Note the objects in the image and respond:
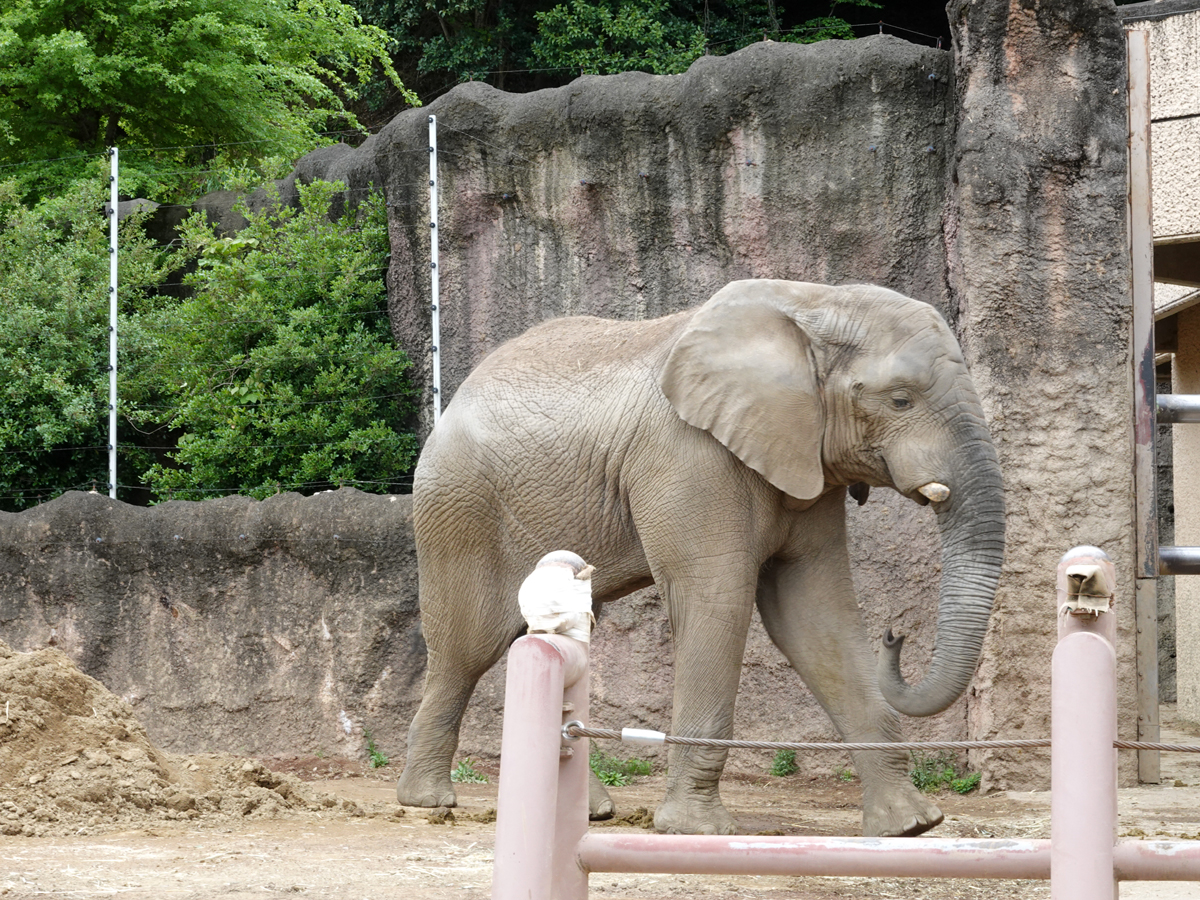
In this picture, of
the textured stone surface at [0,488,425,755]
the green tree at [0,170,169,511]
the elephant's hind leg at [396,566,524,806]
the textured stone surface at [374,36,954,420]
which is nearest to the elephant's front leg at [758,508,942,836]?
the elephant's hind leg at [396,566,524,806]

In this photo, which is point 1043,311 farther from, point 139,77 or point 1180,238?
point 139,77

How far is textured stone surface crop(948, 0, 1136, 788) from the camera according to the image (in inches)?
305

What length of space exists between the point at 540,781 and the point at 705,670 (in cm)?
319

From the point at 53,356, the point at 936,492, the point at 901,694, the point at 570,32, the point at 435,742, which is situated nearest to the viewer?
the point at 901,694

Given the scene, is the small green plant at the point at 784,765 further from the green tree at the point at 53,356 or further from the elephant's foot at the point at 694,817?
the green tree at the point at 53,356

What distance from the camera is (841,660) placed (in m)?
6.40

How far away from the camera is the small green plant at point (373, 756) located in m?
9.05

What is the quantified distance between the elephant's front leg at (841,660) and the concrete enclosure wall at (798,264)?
5.23 ft

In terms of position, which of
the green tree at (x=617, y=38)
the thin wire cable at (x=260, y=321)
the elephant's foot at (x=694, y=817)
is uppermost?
the green tree at (x=617, y=38)

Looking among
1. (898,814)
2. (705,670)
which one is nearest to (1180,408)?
(898,814)

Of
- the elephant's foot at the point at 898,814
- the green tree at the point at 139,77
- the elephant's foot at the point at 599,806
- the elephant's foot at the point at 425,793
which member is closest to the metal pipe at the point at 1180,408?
the elephant's foot at the point at 898,814

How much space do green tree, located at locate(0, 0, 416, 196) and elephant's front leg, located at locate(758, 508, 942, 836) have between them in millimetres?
9684

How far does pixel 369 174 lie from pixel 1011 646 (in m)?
6.01

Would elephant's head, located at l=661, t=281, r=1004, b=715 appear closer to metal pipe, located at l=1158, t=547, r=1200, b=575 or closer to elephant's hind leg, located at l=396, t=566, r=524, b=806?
metal pipe, located at l=1158, t=547, r=1200, b=575
